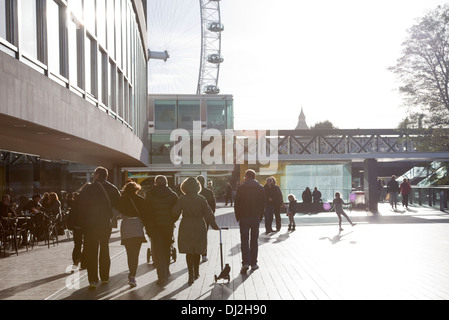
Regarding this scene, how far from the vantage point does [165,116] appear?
49.7 m

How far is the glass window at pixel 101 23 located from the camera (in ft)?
55.0

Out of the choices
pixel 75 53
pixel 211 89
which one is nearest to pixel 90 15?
pixel 75 53

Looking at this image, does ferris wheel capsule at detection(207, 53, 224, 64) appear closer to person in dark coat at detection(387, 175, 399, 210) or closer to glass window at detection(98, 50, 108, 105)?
person in dark coat at detection(387, 175, 399, 210)

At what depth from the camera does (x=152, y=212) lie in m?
9.68

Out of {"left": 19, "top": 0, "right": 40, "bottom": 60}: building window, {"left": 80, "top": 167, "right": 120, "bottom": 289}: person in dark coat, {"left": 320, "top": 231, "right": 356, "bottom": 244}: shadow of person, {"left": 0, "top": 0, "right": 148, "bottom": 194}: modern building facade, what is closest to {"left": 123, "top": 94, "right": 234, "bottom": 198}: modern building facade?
{"left": 0, "top": 0, "right": 148, "bottom": 194}: modern building facade

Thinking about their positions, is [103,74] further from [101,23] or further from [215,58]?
[215,58]

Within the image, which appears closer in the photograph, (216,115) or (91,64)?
(91,64)

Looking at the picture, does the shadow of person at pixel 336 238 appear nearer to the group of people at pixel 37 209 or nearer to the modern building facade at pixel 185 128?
the group of people at pixel 37 209

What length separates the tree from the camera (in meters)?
34.3

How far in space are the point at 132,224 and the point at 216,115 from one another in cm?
4092

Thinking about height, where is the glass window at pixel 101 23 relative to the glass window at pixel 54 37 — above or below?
above

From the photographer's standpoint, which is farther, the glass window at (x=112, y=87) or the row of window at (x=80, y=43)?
the glass window at (x=112, y=87)

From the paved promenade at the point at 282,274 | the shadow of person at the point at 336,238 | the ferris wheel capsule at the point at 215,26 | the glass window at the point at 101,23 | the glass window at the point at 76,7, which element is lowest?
the shadow of person at the point at 336,238

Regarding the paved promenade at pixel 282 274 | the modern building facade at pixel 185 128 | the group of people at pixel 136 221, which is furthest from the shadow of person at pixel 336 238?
the modern building facade at pixel 185 128
